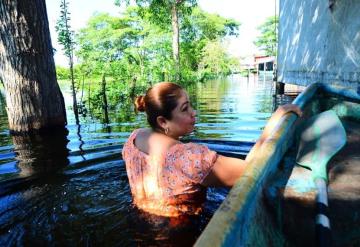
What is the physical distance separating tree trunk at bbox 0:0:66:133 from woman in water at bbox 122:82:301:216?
4.70m

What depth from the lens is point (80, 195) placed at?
11.1 feet

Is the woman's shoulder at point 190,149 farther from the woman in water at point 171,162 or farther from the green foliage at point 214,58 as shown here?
the green foliage at point 214,58

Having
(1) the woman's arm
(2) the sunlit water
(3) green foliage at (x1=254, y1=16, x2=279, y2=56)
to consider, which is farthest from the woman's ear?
(3) green foliage at (x1=254, y1=16, x2=279, y2=56)

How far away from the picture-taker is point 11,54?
6.07m

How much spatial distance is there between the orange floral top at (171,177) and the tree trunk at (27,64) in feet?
15.4

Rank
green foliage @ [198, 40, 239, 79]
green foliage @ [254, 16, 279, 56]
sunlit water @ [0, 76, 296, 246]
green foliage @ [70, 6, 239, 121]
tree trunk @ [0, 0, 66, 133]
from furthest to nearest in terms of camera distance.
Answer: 1. green foliage @ [254, 16, 279, 56]
2. green foliage @ [198, 40, 239, 79]
3. green foliage @ [70, 6, 239, 121]
4. tree trunk @ [0, 0, 66, 133]
5. sunlit water @ [0, 76, 296, 246]

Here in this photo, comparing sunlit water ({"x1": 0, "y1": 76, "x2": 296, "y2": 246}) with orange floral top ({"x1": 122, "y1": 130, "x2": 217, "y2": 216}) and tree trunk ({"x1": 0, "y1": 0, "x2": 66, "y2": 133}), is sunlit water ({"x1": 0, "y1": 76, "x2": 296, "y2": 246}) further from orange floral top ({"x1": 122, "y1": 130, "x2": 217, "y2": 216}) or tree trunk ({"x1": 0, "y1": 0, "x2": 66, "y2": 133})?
tree trunk ({"x1": 0, "y1": 0, "x2": 66, "y2": 133})

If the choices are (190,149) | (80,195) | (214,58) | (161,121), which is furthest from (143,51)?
(190,149)

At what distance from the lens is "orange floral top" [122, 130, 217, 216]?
6.25 ft

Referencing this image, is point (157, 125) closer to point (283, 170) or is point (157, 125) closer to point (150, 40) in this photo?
point (283, 170)

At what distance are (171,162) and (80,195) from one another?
5.83 ft

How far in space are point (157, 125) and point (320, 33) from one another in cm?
640

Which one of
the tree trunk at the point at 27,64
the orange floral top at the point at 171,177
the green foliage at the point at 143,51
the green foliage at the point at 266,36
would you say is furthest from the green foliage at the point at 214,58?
the orange floral top at the point at 171,177

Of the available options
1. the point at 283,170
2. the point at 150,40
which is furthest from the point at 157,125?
the point at 150,40
